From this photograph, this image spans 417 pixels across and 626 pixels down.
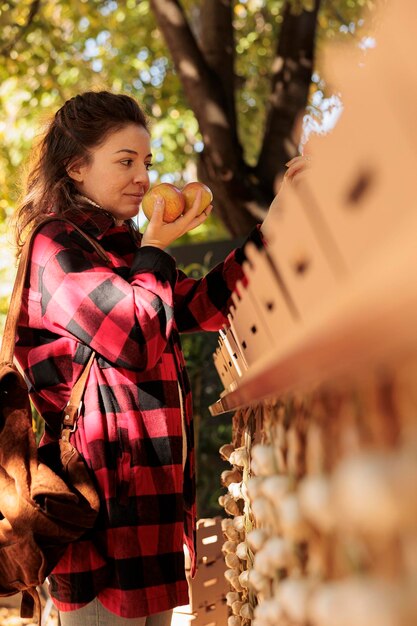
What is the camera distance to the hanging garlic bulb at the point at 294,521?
2.13ft

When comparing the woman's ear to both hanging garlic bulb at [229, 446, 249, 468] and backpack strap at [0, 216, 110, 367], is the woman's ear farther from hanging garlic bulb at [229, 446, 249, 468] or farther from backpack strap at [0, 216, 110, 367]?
hanging garlic bulb at [229, 446, 249, 468]

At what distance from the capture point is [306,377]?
0.54 m

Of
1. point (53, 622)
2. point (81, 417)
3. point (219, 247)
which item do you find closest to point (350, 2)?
point (219, 247)

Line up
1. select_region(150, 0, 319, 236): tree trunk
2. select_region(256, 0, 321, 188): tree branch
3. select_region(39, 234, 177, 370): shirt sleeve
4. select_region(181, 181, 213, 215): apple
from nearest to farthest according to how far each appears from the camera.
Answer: select_region(39, 234, 177, 370): shirt sleeve, select_region(181, 181, 213, 215): apple, select_region(150, 0, 319, 236): tree trunk, select_region(256, 0, 321, 188): tree branch

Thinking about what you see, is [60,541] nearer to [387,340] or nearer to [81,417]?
[81,417]

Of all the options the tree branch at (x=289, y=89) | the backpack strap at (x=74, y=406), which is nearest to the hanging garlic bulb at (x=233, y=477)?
the backpack strap at (x=74, y=406)

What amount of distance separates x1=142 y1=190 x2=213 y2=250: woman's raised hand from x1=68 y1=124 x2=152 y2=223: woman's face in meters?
0.14

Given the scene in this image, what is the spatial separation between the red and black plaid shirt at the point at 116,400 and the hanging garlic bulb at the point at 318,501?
932mm

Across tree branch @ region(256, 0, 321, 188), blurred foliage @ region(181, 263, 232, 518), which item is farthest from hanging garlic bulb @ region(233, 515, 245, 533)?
tree branch @ region(256, 0, 321, 188)

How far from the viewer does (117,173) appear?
6.05ft

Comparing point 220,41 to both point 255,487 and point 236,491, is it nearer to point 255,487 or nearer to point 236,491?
point 236,491

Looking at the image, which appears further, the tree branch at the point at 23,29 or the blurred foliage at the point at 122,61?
the blurred foliage at the point at 122,61

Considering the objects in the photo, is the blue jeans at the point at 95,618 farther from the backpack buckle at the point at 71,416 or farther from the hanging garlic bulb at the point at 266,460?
the hanging garlic bulb at the point at 266,460

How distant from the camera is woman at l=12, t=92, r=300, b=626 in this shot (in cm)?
154
